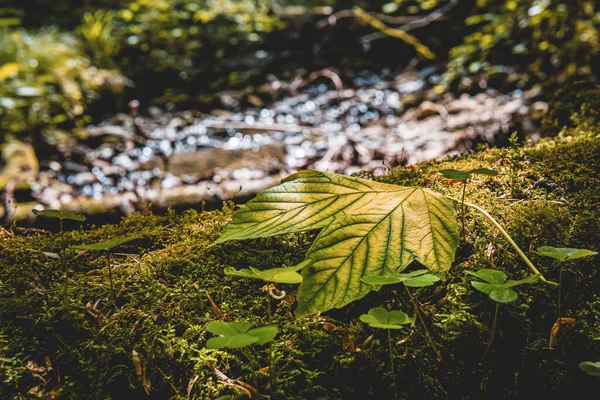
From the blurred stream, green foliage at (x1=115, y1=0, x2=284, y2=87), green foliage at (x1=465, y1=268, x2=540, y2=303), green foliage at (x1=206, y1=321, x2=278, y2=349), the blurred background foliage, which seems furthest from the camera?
green foliage at (x1=115, y1=0, x2=284, y2=87)

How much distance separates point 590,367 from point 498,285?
0.26 m

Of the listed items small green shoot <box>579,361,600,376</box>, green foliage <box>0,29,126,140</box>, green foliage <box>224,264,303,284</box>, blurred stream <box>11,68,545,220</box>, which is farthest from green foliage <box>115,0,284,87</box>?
small green shoot <box>579,361,600,376</box>

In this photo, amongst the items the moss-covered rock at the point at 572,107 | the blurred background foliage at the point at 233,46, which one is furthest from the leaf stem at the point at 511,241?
the blurred background foliage at the point at 233,46

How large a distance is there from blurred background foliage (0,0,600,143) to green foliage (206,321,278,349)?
231 inches

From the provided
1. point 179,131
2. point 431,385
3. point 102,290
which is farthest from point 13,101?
point 431,385

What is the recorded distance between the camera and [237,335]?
37.4 inches

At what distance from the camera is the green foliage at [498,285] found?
3.36ft

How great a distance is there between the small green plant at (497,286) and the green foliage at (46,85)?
606cm

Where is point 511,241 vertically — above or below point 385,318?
above

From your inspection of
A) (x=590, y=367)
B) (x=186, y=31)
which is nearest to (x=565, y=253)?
(x=590, y=367)

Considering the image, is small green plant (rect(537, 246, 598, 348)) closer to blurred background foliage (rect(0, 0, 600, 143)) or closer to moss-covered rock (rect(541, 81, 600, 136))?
moss-covered rock (rect(541, 81, 600, 136))

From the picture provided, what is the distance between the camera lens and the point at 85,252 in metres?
1.51

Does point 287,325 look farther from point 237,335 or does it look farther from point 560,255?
point 560,255

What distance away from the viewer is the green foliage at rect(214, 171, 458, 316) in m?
1.09
